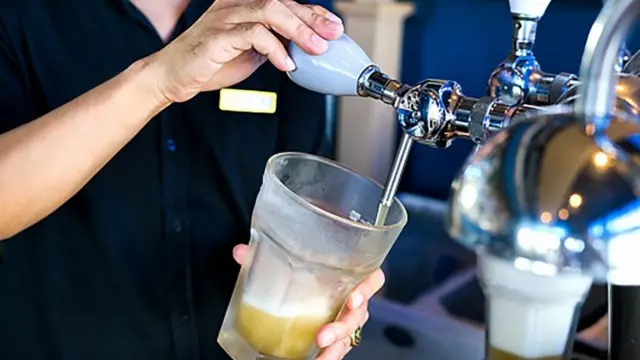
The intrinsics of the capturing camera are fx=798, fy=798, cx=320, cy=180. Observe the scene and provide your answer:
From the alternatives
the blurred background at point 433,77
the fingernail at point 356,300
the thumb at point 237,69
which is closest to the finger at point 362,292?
the fingernail at point 356,300

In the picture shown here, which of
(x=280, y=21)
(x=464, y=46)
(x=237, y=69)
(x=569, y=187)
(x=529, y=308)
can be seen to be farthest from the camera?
(x=464, y=46)

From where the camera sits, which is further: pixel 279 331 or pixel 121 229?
pixel 121 229

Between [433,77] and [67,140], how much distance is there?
4.67 feet

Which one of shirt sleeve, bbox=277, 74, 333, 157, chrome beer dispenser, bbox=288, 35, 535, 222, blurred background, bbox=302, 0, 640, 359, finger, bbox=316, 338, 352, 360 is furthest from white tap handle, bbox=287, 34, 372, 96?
blurred background, bbox=302, 0, 640, 359

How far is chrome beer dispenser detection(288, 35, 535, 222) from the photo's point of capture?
495 millimetres

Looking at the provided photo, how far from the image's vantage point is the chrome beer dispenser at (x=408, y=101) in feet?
1.62

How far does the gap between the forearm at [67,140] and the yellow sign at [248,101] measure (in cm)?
21

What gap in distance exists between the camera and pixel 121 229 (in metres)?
0.84

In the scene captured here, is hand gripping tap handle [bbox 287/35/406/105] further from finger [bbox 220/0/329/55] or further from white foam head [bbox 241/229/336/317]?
white foam head [bbox 241/229/336/317]

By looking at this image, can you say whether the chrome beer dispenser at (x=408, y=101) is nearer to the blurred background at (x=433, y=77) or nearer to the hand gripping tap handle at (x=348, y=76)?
the hand gripping tap handle at (x=348, y=76)

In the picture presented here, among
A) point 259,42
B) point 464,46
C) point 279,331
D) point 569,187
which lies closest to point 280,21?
point 259,42

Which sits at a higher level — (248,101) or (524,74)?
(524,74)

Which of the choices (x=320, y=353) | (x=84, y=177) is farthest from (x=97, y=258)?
(x=320, y=353)

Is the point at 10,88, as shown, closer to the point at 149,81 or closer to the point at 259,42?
the point at 149,81
